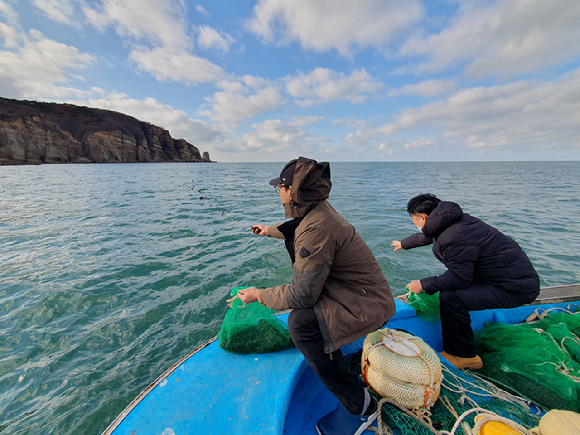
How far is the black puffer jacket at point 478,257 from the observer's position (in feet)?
9.04

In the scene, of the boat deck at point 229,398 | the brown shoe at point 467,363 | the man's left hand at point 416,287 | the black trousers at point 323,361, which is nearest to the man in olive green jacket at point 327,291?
the black trousers at point 323,361

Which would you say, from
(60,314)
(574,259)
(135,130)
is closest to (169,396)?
(60,314)

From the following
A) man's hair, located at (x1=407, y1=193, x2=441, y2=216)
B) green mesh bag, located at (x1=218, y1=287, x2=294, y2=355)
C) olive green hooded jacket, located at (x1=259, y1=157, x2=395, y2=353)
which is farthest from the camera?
man's hair, located at (x1=407, y1=193, x2=441, y2=216)

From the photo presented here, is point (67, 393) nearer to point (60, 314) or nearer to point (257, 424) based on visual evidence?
point (60, 314)

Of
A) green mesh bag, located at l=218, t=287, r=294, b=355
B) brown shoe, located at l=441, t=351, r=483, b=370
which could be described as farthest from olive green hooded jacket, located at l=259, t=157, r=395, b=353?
brown shoe, located at l=441, t=351, r=483, b=370

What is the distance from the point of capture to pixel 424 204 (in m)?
3.21

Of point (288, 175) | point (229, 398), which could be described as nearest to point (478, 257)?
point (288, 175)

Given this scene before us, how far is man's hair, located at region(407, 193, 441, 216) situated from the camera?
10.4ft

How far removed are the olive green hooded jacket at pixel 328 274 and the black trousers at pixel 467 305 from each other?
4.79 feet

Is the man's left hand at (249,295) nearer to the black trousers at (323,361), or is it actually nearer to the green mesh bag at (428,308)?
the black trousers at (323,361)

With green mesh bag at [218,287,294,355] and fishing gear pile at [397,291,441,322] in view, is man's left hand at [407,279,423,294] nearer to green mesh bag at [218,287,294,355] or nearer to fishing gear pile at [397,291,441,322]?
fishing gear pile at [397,291,441,322]

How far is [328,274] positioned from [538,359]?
2.72m

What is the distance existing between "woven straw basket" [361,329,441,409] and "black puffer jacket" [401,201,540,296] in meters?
1.06

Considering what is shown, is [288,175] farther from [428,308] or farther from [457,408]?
[428,308]
